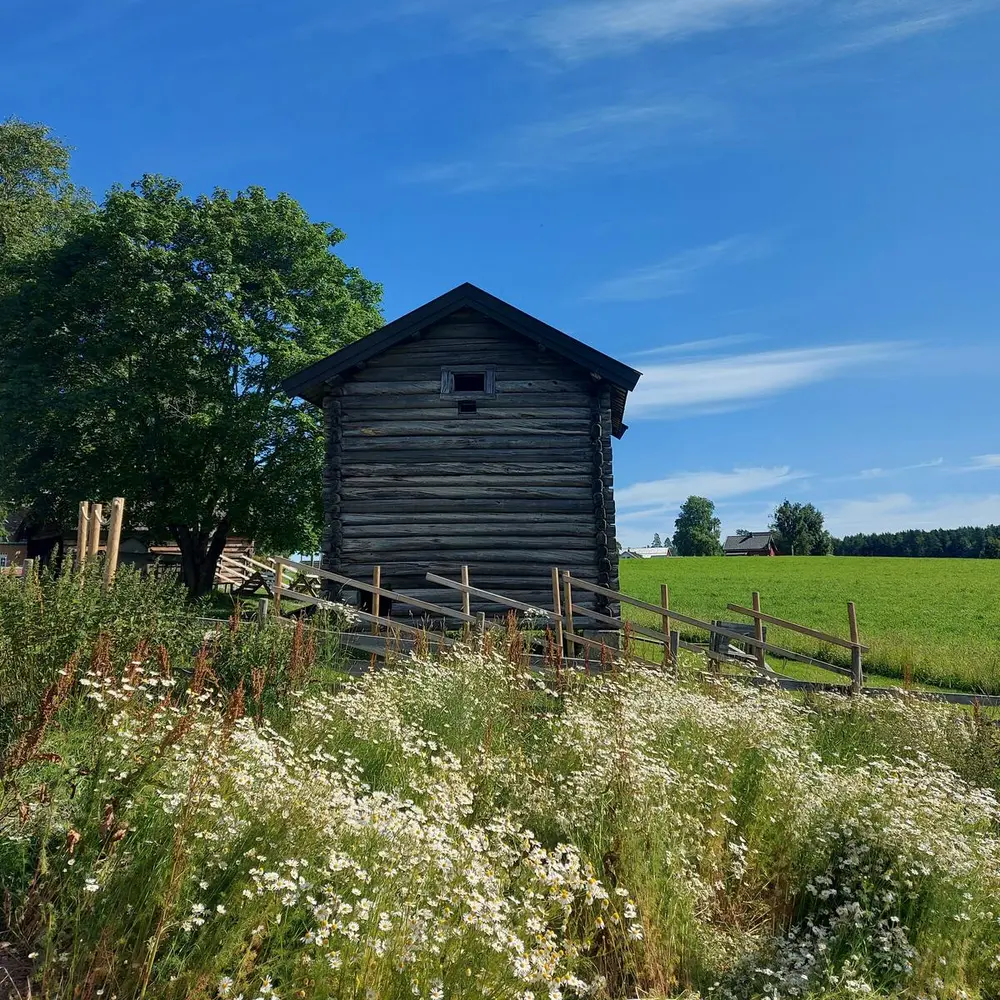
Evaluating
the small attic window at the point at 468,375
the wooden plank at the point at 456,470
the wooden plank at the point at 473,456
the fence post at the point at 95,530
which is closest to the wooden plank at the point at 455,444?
the wooden plank at the point at 473,456

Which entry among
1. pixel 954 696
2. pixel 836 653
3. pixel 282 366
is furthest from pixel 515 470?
pixel 282 366

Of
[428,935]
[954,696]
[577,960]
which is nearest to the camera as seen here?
[428,935]

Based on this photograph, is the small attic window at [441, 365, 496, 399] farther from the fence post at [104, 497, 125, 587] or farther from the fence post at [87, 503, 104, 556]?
the fence post at [87, 503, 104, 556]

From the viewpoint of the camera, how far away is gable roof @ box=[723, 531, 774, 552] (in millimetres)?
99062

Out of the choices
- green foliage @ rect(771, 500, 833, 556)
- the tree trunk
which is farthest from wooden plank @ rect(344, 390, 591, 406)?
green foliage @ rect(771, 500, 833, 556)

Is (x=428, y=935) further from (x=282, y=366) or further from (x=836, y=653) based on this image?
(x=282, y=366)

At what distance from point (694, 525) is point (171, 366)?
3877 inches

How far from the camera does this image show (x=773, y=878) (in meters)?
5.41

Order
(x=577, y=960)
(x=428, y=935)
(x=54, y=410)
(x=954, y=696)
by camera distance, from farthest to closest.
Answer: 1. (x=54, y=410)
2. (x=954, y=696)
3. (x=577, y=960)
4. (x=428, y=935)

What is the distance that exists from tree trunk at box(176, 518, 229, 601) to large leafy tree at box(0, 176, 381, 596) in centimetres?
9

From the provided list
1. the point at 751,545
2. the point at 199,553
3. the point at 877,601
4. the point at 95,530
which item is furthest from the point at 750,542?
the point at 95,530

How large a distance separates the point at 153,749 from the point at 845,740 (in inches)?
286

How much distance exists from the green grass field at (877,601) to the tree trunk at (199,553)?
1465 cm

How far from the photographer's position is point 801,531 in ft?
321
